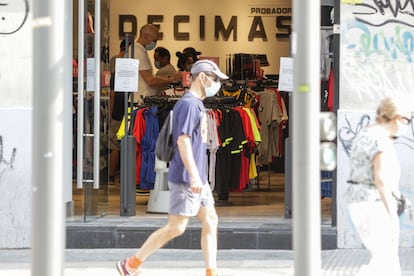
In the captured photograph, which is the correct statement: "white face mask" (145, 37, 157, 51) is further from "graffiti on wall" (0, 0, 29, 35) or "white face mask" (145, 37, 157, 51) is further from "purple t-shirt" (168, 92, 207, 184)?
"purple t-shirt" (168, 92, 207, 184)

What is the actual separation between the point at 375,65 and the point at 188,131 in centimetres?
288

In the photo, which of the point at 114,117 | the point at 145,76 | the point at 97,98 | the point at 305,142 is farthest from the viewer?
the point at 114,117

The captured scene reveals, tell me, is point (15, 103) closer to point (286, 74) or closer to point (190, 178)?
point (286, 74)

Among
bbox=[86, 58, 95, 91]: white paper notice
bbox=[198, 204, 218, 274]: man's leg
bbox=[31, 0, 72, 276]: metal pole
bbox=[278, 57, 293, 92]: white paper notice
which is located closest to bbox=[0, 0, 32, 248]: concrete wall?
bbox=[86, 58, 95, 91]: white paper notice

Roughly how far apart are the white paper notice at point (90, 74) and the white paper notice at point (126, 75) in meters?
0.33

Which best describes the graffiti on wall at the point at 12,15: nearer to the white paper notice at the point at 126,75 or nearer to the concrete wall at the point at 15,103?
the concrete wall at the point at 15,103

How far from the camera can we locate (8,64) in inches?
464

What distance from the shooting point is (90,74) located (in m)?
12.3

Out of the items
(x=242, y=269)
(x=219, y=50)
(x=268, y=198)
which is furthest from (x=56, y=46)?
(x=219, y=50)

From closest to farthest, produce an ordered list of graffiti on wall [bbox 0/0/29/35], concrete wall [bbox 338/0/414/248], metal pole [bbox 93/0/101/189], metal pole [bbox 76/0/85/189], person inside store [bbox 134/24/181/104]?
concrete wall [bbox 338/0/414/248], graffiti on wall [bbox 0/0/29/35], metal pole [bbox 76/0/85/189], metal pole [bbox 93/0/101/189], person inside store [bbox 134/24/181/104]

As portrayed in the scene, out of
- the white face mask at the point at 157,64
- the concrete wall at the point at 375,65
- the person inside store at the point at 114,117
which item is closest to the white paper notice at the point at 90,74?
the person inside store at the point at 114,117

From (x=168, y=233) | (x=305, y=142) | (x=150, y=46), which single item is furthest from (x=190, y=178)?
(x=150, y=46)

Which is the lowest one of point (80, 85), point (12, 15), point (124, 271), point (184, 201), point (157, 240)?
point (124, 271)

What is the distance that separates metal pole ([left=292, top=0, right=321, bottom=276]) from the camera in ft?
23.6
